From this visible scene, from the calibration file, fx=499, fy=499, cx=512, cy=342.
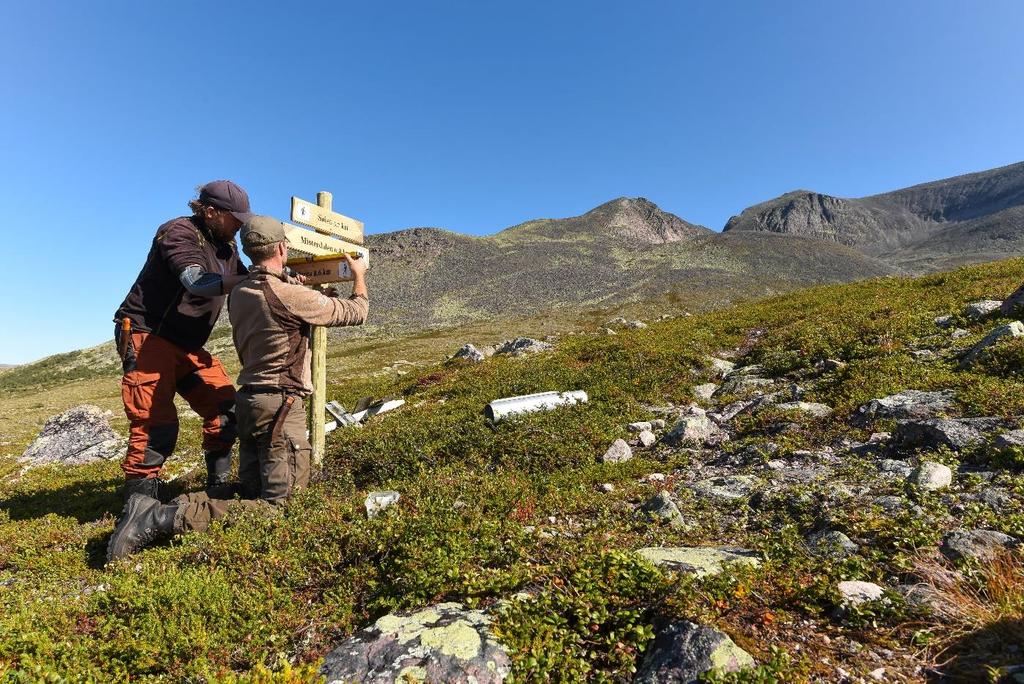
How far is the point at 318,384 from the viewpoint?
8039mm

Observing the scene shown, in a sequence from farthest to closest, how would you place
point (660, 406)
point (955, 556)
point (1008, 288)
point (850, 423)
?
point (1008, 288)
point (660, 406)
point (850, 423)
point (955, 556)

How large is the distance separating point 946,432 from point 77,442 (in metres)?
18.1

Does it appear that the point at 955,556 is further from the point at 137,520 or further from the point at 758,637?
the point at 137,520

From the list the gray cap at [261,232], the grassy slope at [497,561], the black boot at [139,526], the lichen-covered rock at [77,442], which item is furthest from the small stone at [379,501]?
the lichen-covered rock at [77,442]

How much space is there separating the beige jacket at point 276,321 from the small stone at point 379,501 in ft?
5.01

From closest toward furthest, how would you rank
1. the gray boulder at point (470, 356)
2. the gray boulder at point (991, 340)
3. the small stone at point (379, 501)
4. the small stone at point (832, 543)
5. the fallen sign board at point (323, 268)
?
the small stone at point (832, 543)
the small stone at point (379, 501)
the fallen sign board at point (323, 268)
the gray boulder at point (991, 340)
the gray boulder at point (470, 356)

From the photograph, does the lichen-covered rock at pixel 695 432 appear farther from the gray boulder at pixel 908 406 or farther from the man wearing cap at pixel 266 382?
the man wearing cap at pixel 266 382

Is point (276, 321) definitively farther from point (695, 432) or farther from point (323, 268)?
point (695, 432)

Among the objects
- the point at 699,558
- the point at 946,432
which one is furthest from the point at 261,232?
the point at 946,432

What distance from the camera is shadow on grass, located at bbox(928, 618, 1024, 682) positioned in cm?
268

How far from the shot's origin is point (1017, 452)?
16.8 ft

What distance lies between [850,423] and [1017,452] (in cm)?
204

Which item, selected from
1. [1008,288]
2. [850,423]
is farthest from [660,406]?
[1008,288]

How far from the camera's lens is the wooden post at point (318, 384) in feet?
25.7
